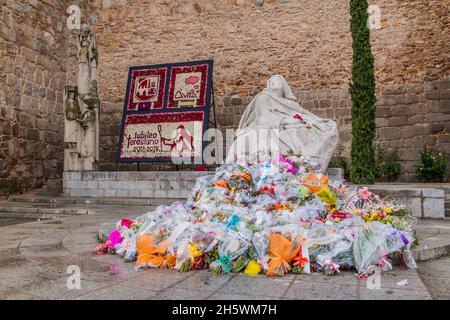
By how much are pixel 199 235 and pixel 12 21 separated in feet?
30.3

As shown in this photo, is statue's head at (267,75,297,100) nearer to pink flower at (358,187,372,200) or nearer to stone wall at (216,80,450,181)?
pink flower at (358,187,372,200)

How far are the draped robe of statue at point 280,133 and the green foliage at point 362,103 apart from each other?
8.14 feet

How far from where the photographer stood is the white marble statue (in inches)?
342

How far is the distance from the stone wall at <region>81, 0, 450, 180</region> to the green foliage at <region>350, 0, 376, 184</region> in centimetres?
237

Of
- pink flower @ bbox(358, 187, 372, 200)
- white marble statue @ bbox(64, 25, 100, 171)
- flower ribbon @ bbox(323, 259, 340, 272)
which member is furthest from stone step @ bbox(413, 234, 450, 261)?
white marble statue @ bbox(64, 25, 100, 171)

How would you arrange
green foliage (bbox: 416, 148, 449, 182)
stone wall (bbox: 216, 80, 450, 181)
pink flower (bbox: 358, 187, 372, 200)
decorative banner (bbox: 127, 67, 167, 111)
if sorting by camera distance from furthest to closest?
decorative banner (bbox: 127, 67, 167, 111) → stone wall (bbox: 216, 80, 450, 181) → green foliage (bbox: 416, 148, 449, 182) → pink flower (bbox: 358, 187, 372, 200)

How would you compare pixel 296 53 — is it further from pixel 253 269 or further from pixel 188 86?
pixel 253 269

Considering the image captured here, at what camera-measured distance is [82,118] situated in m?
8.75

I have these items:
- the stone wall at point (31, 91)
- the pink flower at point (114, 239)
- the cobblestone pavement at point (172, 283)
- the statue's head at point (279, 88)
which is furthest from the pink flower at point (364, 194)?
the stone wall at point (31, 91)

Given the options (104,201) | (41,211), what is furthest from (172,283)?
(104,201)

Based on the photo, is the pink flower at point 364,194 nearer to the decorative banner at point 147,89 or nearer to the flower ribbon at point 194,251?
the flower ribbon at point 194,251

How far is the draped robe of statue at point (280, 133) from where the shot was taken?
5152mm

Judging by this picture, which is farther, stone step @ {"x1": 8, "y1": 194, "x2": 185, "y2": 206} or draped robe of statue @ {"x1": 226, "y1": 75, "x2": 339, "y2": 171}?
stone step @ {"x1": 8, "y1": 194, "x2": 185, "y2": 206}
